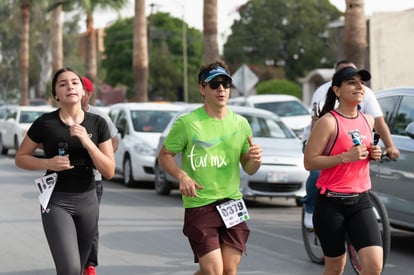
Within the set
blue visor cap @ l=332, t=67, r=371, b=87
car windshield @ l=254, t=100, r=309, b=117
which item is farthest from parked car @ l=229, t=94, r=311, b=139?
blue visor cap @ l=332, t=67, r=371, b=87

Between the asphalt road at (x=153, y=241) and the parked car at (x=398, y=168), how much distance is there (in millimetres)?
484

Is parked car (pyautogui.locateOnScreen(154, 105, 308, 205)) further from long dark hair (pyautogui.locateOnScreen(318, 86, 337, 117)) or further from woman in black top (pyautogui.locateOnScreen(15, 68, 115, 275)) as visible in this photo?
woman in black top (pyautogui.locateOnScreen(15, 68, 115, 275))

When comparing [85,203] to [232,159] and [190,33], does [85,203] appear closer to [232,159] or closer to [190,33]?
[232,159]

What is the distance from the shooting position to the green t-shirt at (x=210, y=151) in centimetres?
610

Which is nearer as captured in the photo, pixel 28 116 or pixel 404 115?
pixel 404 115

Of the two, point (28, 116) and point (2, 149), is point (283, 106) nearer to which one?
point (28, 116)

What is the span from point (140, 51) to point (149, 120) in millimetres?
12467

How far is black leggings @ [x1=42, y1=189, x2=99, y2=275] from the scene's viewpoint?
19.8 ft

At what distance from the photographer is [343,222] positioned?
6414mm

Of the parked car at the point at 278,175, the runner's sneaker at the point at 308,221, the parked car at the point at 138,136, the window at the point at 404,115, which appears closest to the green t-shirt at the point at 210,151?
the runner's sneaker at the point at 308,221

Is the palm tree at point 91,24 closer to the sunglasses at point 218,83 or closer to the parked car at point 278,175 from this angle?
the parked car at point 278,175

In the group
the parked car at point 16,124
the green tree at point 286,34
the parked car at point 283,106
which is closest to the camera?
the parked car at point 283,106

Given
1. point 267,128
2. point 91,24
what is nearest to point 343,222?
point 267,128

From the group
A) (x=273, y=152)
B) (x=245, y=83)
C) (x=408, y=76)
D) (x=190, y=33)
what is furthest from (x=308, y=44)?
(x=273, y=152)
